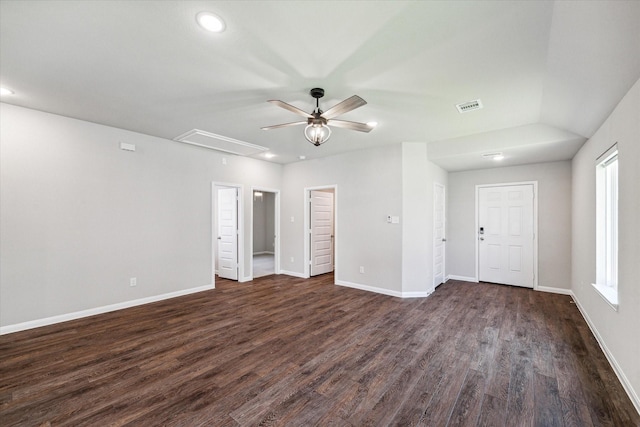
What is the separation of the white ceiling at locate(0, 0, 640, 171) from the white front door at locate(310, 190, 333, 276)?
9.95 ft

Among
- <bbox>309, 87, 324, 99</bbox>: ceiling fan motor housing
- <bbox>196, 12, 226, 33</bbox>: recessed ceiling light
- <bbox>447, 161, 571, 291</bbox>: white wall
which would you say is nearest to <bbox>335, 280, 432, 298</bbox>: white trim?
<bbox>447, 161, 571, 291</bbox>: white wall

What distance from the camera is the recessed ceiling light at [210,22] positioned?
1.86 metres

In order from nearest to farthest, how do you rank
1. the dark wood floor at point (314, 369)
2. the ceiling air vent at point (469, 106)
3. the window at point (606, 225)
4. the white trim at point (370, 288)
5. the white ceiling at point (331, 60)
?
the white ceiling at point (331, 60) → the dark wood floor at point (314, 369) → the window at point (606, 225) → the ceiling air vent at point (469, 106) → the white trim at point (370, 288)

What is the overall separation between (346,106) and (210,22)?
1.24m

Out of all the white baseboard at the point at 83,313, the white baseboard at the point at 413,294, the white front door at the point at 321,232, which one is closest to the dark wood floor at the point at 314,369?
the white baseboard at the point at 83,313

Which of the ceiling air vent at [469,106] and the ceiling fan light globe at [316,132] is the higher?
the ceiling air vent at [469,106]

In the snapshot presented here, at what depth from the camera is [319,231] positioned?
6.64m

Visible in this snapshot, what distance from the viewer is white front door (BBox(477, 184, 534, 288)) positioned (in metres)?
5.32

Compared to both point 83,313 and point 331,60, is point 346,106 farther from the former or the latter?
point 83,313

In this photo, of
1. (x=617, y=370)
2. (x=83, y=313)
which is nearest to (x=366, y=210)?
(x=617, y=370)

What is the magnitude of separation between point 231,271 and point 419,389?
478 cm

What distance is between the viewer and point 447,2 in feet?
5.68

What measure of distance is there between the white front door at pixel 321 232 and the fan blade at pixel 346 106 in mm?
3784

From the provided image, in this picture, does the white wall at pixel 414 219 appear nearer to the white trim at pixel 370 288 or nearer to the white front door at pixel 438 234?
the white trim at pixel 370 288
